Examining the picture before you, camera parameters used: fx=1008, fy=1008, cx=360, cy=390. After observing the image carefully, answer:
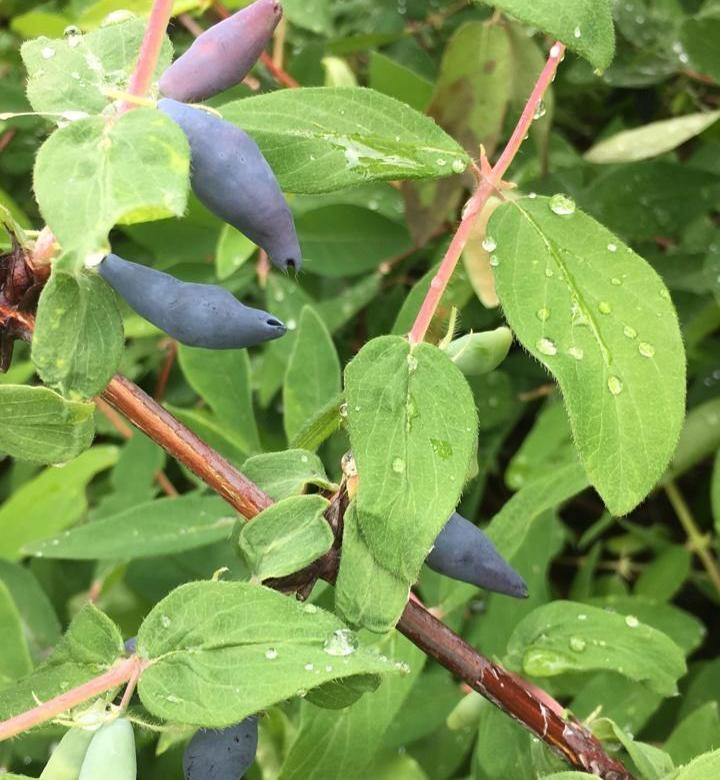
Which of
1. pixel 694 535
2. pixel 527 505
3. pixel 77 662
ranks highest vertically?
pixel 77 662

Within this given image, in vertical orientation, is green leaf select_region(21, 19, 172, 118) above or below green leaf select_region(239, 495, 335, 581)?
above

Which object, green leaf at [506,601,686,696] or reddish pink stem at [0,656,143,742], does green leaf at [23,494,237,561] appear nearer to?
green leaf at [506,601,686,696]

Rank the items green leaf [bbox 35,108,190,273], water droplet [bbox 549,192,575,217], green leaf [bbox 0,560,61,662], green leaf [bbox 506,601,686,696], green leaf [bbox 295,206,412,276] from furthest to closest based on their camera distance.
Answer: green leaf [bbox 295,206,412,276]
green leaf [bbox 0,560,61,662]
green leaf [bbox 506,601,686,696]
water droplet [bbox 549,192,575,217]
green leaf [bbox 35,108,190,273]

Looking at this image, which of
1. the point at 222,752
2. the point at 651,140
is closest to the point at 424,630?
the point at 222,752

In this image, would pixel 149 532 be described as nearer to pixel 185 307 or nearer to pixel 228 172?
pixel 185 307

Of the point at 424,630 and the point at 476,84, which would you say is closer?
the point at 424,630

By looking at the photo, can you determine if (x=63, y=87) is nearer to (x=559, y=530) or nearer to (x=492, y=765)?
(x=492, y=765)

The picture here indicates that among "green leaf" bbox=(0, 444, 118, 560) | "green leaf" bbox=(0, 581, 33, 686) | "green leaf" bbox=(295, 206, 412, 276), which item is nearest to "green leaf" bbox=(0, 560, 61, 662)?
"green leaf" bbox=(0, 444, 118, 560)
